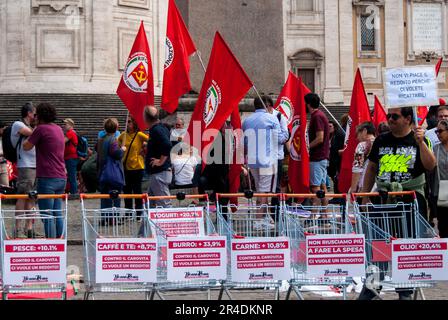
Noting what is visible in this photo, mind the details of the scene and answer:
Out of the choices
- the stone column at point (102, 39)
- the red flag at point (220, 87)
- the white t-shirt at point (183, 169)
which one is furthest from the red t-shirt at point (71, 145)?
the stone column at point (102, 39)

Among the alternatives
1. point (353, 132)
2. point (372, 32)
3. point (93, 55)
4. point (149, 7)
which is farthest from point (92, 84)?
point (372, 32)

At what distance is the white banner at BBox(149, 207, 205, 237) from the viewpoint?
9070 mm

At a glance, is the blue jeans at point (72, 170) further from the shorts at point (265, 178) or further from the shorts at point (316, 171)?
the shorts at point (316, 171)

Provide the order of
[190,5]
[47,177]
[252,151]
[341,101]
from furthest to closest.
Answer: [341,101] → [190,5] → [252,151] → [47,177]

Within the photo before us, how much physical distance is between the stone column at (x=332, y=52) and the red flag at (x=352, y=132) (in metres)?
37.9

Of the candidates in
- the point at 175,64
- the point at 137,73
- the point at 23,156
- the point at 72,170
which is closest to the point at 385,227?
the point at 175,64

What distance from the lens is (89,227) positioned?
8477 millimetres

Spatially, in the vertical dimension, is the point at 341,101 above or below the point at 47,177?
above

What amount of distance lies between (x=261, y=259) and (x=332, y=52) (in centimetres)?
4568

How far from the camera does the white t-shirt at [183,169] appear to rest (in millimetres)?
15797

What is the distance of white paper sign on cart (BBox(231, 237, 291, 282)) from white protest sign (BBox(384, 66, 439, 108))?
1500mm

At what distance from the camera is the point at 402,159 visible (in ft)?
29.0
